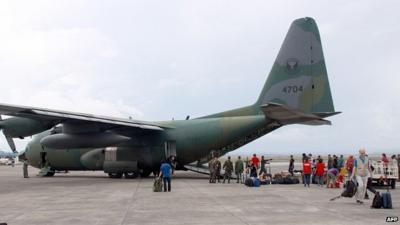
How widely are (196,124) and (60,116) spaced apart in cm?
747

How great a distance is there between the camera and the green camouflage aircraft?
2408cm

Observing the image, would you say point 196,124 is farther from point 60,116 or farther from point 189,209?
point 189,209

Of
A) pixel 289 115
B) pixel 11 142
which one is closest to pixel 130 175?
pixel 11 142

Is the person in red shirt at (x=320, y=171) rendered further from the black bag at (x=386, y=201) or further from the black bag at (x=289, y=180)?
the black bag at (x=386, y=201)

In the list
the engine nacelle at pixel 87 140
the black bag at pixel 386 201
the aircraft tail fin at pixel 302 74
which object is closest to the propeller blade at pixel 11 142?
the engine nacelle at pixel 87 140

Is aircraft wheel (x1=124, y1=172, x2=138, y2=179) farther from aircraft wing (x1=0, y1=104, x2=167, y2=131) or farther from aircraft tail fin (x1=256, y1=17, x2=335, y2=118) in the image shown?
aircraft tail fin (x1=256, y1=17, x2=335, y2=118)

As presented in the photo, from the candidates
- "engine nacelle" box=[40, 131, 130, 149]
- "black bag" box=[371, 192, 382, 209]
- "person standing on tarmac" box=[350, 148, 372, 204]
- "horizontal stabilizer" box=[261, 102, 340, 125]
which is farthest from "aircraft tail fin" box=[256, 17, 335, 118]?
"black bag" box=[371, 192, 382, 209]

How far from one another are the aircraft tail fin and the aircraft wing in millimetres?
7472

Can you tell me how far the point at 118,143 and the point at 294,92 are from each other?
10.3 meters

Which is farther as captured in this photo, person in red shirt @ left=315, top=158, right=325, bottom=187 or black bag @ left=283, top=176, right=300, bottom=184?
black bag @ left=283, top=176, right=300, bottom=184

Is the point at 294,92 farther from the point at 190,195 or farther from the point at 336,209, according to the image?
the point at 336,209

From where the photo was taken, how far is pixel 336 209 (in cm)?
1256

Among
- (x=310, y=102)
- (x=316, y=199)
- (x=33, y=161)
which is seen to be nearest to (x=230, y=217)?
(x=316, y=199)

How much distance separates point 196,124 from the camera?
2648 cm
